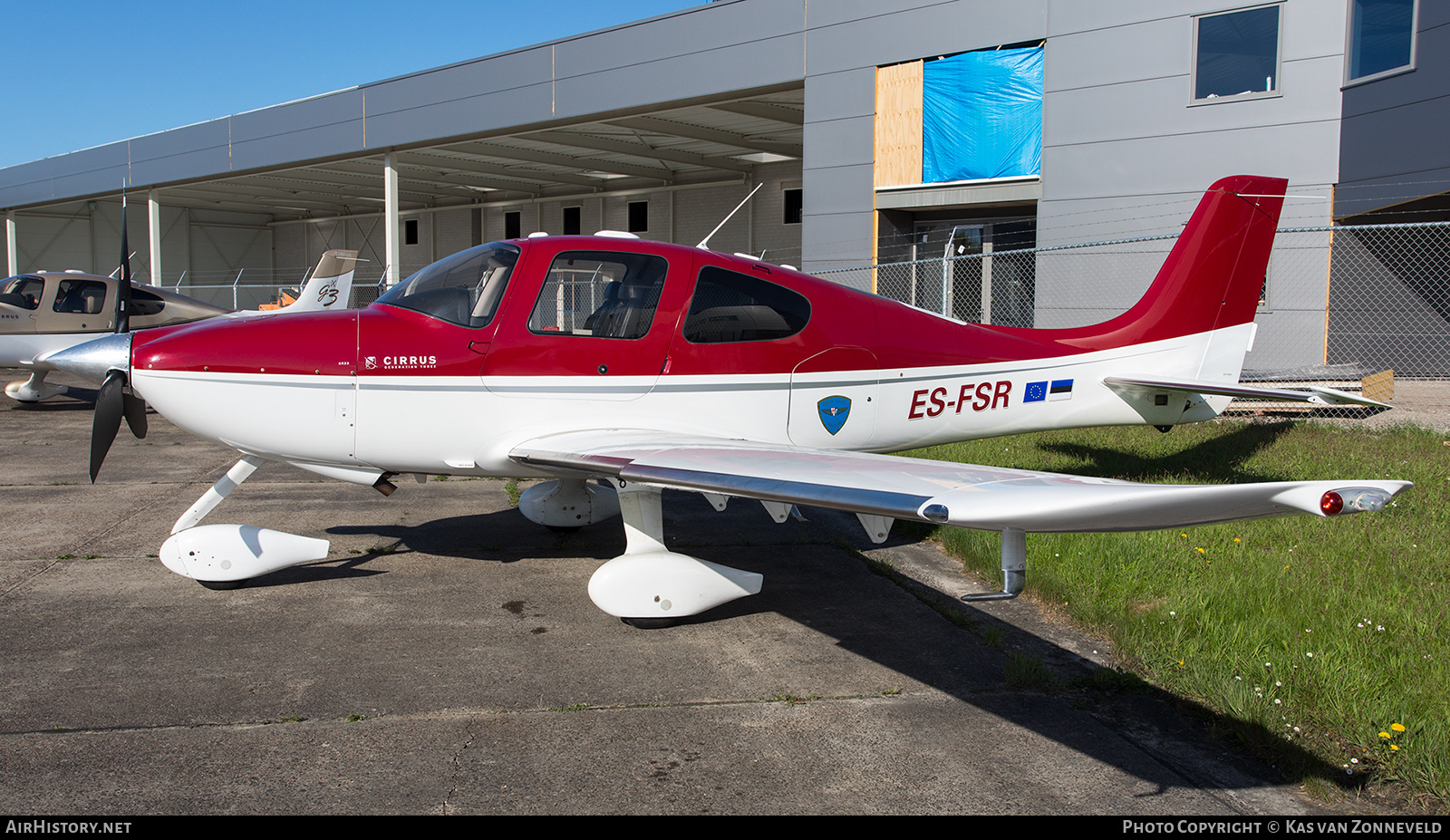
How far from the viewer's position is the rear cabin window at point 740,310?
5336 mm

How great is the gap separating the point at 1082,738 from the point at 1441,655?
1759 millimetres

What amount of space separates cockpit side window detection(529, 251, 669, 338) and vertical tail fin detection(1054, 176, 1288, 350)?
3578 millimetres

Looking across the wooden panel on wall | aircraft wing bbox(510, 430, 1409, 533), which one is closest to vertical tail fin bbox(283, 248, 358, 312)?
the wooden panel on wall

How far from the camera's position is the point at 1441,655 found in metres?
3.84

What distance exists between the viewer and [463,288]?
17.0ft

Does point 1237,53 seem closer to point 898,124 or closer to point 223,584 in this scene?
point 898,124

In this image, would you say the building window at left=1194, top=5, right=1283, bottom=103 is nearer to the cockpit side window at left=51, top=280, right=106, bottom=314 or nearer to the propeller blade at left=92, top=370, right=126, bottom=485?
the propeller blade at left=92, top=370, right=126, bottom=485

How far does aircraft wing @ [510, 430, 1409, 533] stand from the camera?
2262mm

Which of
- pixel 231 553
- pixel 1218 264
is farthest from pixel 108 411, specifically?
pixel 1218 264

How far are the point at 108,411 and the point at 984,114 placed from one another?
44.4 feet

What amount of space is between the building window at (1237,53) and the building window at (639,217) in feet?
69.5

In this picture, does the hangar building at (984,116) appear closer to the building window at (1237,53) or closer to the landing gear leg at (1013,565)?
the building window at (1237,53)

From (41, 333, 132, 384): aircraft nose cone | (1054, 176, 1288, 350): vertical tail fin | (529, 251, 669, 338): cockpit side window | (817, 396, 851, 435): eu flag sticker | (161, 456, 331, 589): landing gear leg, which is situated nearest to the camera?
(41, 333, 132, 384): aircraft nose cone
